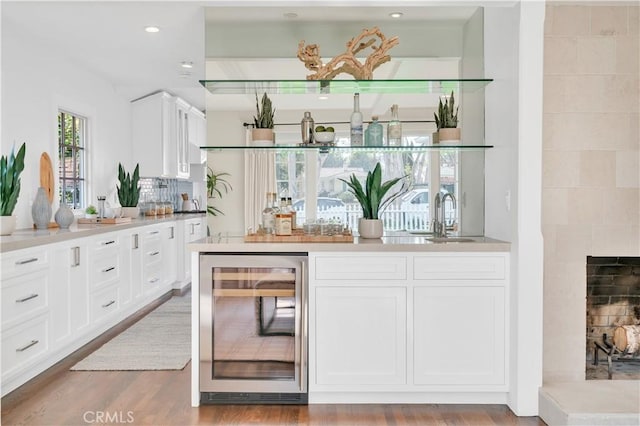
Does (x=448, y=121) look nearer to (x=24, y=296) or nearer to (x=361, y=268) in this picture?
(x=361, y=268)

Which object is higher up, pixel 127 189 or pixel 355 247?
pixel 127 189

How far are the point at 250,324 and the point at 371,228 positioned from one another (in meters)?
0.93

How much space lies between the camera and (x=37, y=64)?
4.48 meters

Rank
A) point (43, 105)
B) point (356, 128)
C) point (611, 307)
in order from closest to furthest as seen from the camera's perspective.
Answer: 1. point (611, 307)
2. point (356, 128)
3. point (43, 105)

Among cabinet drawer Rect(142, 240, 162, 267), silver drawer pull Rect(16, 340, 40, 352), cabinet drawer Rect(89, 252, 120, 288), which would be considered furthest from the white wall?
silver drawer pull Rect(16, 340, 40, 352)

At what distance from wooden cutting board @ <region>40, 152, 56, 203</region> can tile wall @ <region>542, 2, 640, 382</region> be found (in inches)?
148

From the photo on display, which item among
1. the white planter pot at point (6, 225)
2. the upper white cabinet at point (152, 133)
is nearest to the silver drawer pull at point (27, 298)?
the white planter pot at point (6, 225)

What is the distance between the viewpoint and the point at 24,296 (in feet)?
10.5

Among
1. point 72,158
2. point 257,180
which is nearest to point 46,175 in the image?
point 72,158

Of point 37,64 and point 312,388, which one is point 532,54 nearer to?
point 312,388

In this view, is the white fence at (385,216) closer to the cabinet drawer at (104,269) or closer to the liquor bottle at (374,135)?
the liquor bottle at (374,135)

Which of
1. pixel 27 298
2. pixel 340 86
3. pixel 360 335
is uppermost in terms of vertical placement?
pixel 340 86

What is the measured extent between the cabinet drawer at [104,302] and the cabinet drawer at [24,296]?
786 millimetres

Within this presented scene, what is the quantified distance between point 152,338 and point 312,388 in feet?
6.26
